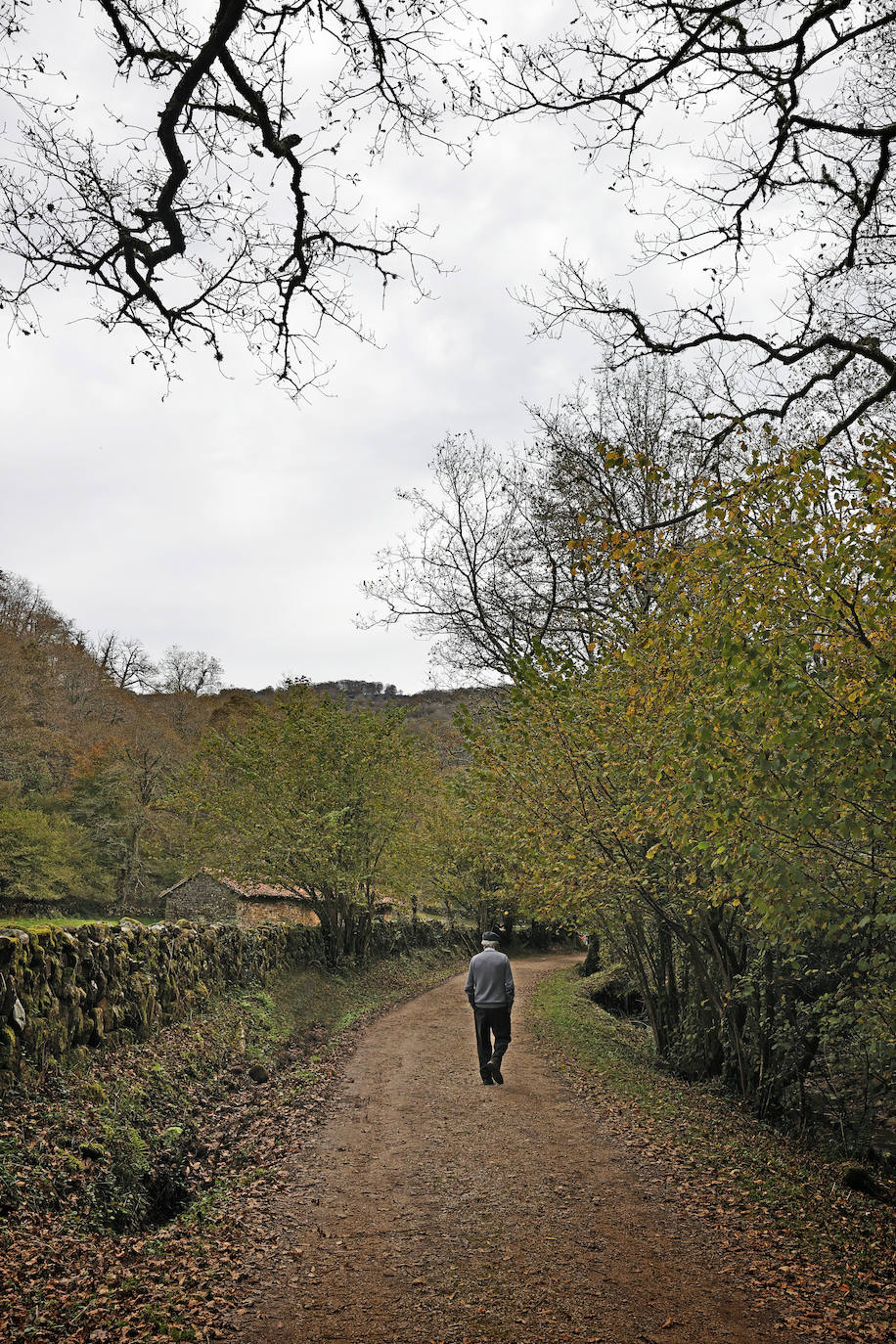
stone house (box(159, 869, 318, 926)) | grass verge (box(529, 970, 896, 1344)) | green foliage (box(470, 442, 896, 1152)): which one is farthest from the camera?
stone house (box(159, 869, 318, 926))

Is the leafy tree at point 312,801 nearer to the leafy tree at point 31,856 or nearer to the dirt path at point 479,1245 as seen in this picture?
the leafy tree at point 31,856

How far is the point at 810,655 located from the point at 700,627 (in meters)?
0.82

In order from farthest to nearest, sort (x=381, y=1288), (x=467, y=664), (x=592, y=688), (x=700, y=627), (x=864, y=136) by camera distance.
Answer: (x=467, y=664) → (x=592, y=688) → (x=700, y=627) → (x=864, y=136) → (x=381, y=1288)

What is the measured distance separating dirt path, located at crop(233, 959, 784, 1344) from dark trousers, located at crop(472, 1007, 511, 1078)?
1.09 metres

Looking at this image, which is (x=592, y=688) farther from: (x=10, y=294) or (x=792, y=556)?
(x=10, y=294)

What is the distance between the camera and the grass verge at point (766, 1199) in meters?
4.91

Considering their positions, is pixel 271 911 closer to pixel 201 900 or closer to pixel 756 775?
pixel 201 900

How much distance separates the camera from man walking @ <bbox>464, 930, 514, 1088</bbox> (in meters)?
10.4

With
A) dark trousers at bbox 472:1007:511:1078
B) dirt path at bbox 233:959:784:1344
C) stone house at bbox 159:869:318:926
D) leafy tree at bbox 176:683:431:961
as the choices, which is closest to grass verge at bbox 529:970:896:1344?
dirt path at bbox 233:959:784:1344

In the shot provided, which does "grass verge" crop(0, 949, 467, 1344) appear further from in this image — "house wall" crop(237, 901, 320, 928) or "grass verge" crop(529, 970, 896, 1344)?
"house wall" crop(237, 901, 320, 928)

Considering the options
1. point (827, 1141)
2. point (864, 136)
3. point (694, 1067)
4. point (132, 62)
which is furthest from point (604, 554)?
point (694, 1067)

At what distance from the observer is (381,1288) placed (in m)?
4.90

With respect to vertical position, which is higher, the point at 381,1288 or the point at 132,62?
the point at 132,62

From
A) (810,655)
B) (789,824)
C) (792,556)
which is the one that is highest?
(792,556)
